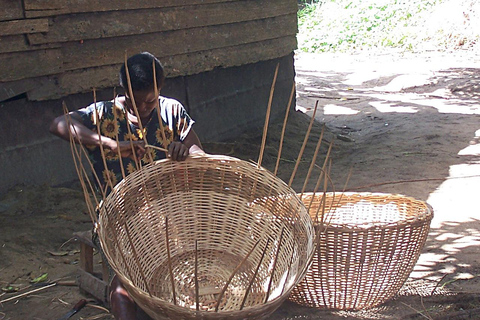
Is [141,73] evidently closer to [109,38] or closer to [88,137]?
[88,137]

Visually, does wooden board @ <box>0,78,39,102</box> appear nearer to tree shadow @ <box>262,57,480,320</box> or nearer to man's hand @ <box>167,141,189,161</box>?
man's hand @ <box>167,141,189,161</box>

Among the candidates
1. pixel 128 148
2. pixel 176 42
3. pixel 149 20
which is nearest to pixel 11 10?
pixel 149 20

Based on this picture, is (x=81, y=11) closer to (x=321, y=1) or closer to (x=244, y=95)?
(x=244, y=95)

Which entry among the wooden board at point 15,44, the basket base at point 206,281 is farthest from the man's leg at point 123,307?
the wooden board at point 15,44

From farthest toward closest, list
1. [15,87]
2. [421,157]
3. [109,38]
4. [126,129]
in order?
[421,157]
[109,38]
[15,87]
[126,129]

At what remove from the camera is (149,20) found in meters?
5.21

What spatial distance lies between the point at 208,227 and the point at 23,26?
2429 mm

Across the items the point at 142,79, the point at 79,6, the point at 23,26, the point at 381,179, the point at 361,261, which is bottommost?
the point at 381,179

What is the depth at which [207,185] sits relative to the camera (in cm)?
268

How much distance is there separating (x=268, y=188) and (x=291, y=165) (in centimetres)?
355

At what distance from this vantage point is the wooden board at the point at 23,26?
4148mm

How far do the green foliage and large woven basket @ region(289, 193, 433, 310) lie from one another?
12273 millimetres

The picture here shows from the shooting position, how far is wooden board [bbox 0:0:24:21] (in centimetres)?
412

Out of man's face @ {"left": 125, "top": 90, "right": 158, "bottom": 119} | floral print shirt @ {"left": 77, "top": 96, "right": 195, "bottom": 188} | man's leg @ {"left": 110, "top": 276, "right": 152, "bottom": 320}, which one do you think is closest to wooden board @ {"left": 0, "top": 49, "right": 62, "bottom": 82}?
floral print shirt @ {"left": 77, "top": 96, "right": 195, "bottom": 188}
